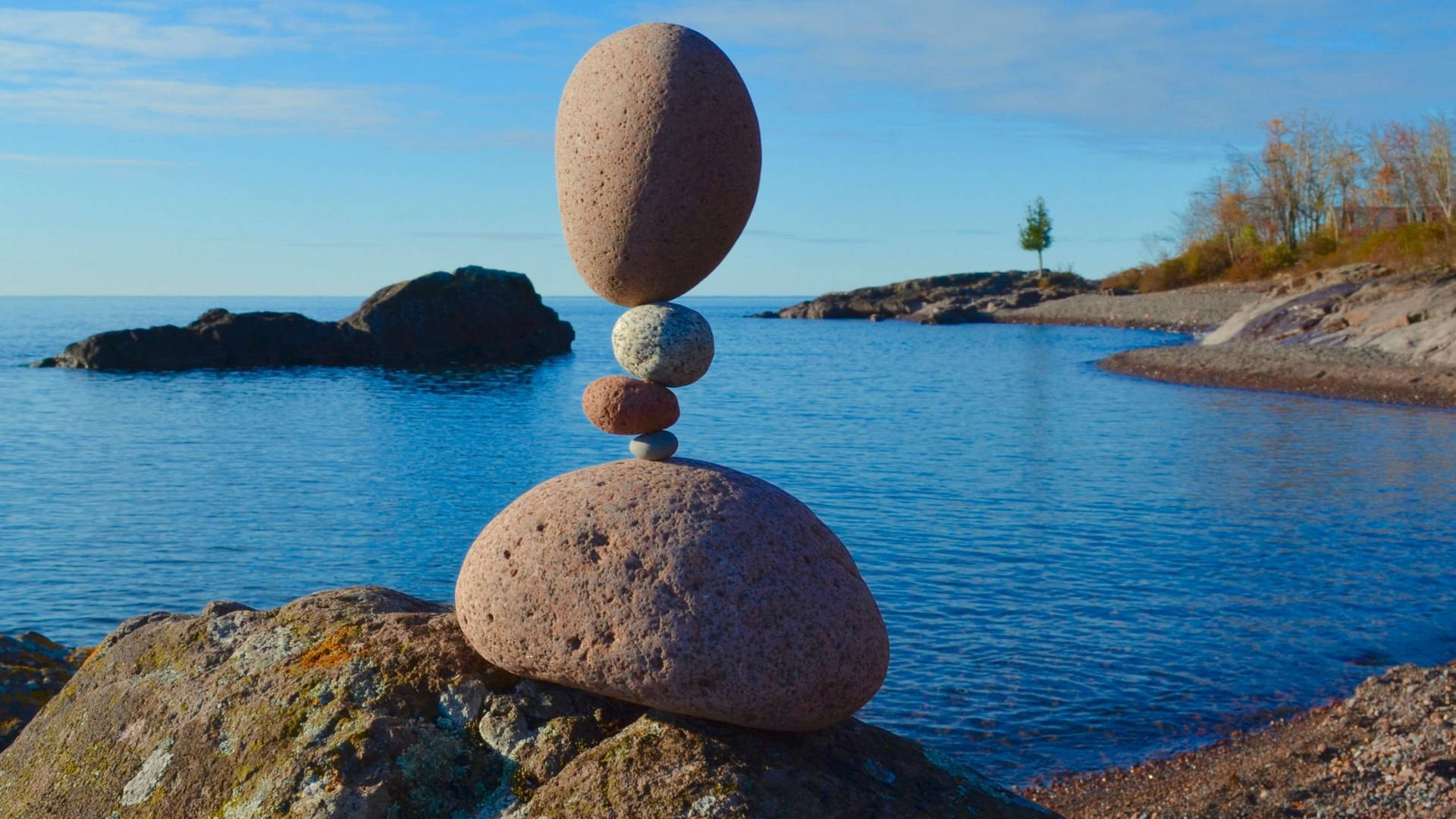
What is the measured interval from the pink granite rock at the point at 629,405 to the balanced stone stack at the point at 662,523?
0.04 ft

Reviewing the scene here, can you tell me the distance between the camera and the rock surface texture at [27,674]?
7.28m

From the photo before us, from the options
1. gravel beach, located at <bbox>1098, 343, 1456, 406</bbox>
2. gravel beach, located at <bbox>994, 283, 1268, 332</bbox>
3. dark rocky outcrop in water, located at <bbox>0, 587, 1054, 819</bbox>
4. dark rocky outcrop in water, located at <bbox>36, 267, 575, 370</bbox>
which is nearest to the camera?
dark rocky outcrop in water, located at <bbox>0, 587, 1054, 819</bbox>

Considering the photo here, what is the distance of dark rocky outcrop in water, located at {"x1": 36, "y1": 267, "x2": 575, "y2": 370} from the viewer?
5588cm

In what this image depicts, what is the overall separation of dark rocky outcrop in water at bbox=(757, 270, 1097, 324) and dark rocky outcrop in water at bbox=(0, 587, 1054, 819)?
93.4m

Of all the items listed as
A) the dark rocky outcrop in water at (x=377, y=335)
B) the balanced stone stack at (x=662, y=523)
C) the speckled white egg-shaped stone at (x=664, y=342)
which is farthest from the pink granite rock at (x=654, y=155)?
the dark rocky outcrop in water at (x=377, y=335)

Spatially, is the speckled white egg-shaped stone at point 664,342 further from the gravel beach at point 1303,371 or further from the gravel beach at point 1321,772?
the gravel beach at point 1303,371

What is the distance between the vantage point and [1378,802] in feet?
25.5

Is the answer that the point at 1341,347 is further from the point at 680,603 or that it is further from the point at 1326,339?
the point at 680,603

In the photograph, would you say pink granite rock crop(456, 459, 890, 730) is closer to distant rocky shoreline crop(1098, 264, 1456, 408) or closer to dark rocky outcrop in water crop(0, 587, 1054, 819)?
dark rocky outcrop in water crop(0, 587, 1054, 819)

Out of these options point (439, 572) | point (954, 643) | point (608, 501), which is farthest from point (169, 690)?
point (439, 572)

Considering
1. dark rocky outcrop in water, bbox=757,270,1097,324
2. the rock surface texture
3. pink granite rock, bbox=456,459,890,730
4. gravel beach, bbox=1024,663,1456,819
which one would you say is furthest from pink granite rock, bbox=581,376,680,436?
dark rocky outcrop in water, bbox=757,270,1097,324

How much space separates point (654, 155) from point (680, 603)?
2188 mm

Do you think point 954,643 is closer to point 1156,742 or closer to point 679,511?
point 1156,742

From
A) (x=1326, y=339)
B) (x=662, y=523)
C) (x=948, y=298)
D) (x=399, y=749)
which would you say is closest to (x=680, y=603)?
(x=662, y=523)
